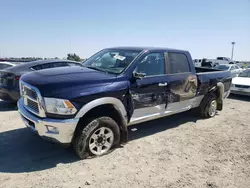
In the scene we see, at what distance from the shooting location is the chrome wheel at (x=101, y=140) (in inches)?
143

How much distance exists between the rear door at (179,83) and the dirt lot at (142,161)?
0.69 meters

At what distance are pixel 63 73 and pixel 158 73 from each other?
1.97m

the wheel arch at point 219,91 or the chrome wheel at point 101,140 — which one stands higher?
the wheel arch at point 219,91

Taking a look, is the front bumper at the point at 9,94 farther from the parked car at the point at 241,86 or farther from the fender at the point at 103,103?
the parked car at the point at 241,86

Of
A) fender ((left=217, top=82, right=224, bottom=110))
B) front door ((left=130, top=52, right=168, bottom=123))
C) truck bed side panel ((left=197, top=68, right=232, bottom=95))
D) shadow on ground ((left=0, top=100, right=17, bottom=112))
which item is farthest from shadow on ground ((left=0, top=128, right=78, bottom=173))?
fender ((left=217, top=82, right=224, bottom=110))

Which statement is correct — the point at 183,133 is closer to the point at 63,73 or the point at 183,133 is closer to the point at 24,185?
the point at 63,73

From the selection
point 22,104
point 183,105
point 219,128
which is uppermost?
point 22,104

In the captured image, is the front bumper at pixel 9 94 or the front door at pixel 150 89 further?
the front bumper at pixel 9 94

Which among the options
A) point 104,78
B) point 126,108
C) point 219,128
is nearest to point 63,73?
point 104,78

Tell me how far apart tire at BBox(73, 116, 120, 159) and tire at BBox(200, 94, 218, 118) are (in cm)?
328

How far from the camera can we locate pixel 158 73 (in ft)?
14.7

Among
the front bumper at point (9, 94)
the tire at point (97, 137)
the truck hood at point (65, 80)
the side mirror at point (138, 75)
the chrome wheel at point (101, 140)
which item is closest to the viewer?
the truck hood at point (65, 80)

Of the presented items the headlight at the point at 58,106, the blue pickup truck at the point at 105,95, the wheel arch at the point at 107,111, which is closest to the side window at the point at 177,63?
the blue pickup truck at the point at 105,95

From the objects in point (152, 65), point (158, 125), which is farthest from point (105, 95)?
point (158, 125)
